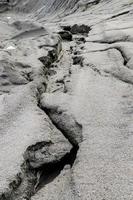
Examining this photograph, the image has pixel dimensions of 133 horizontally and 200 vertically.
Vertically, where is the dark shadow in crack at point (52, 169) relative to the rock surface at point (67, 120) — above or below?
below

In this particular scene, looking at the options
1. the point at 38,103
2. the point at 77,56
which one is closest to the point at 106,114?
the point at 38,103

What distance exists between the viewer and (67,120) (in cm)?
188

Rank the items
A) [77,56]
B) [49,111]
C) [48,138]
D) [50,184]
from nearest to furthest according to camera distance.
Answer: [50,184], [48,138], [49,111], [77,56]

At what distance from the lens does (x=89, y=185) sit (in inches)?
54.2

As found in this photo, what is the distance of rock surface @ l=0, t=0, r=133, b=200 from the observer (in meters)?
1.43

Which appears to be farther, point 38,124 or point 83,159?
point 38,124

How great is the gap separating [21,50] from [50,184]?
2.05 meters

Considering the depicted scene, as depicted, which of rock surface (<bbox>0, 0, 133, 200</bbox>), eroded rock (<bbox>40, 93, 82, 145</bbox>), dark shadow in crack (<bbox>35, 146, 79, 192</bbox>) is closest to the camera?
rock surface (<bbox>0, 0, 133, 200</bbox>)

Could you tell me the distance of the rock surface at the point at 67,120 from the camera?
4.68 feet

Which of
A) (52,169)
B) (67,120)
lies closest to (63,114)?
(67,120)

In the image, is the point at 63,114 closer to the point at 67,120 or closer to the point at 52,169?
the point at 67,120

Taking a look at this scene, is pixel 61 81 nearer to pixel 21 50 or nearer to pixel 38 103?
pixel 38 103

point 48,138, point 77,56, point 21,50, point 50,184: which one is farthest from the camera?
point 21,50

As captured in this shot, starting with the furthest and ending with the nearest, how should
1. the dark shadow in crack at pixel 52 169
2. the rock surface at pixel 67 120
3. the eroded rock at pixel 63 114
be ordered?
the eroded rock at pixel 63 114
the dark shadow in crack at pixel 52 169
the rock surface at pixel 67 120
